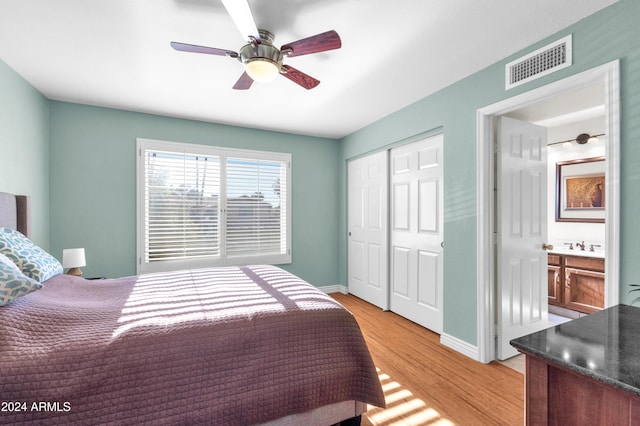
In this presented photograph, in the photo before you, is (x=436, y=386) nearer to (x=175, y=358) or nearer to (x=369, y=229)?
(x=175, y=358)

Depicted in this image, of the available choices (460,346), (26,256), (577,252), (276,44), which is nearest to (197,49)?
(276,44)

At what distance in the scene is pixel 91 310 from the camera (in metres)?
1.48

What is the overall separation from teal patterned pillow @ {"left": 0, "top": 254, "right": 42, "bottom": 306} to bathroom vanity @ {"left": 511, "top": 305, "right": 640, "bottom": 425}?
2060mm

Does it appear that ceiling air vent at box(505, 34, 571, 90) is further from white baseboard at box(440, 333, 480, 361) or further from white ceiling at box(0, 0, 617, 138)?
white baseboard at box(440, 333, 480, 361)

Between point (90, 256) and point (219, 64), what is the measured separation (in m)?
2.62

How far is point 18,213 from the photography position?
2.37m

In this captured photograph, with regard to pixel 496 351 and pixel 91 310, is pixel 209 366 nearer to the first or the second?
pixel 91 310

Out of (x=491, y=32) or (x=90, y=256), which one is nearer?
(x=491, y=32)

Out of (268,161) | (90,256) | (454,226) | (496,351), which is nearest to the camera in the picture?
(496,351)

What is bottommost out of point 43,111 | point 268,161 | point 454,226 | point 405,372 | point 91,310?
point 405,372

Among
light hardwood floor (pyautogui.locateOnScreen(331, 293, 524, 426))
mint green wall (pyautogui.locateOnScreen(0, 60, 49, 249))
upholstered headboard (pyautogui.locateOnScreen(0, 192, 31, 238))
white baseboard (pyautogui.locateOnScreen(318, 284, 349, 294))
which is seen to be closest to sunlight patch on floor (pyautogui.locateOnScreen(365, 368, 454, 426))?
light hardwood floor (pyautogui.locateOnScreen(331, 293, 524, 426))

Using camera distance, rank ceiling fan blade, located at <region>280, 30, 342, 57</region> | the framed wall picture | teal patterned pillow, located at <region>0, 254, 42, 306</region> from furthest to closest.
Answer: the framed wall picture < ceiling fan blade, located at <region>280, 30, 342, 57</region> < teal patterned pillow, located at <region>0, 254, 42, 306</region>

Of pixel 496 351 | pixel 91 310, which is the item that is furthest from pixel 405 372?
pixel 91 310

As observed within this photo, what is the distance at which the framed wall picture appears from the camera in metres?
3.44
